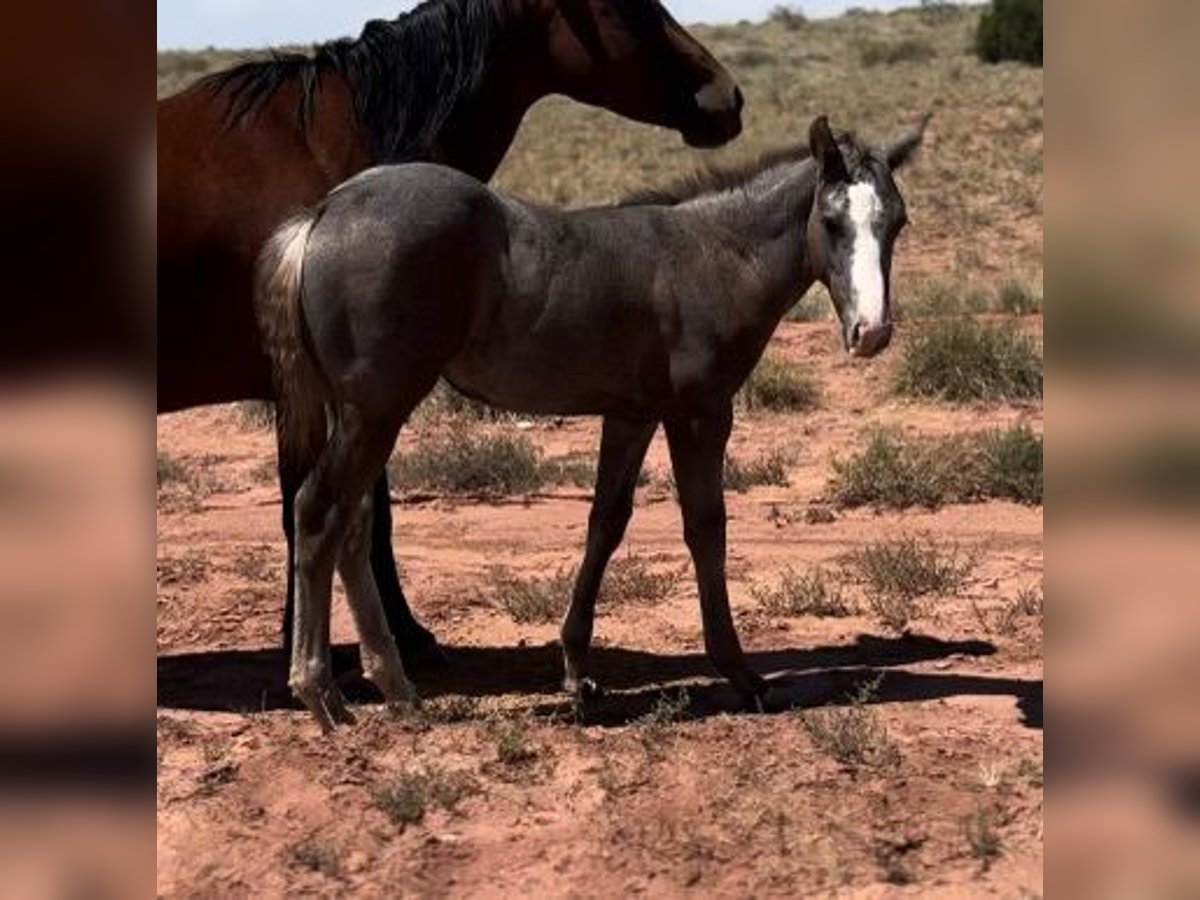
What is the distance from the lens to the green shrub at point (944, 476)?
10.1m

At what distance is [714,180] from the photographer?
6.40 meters

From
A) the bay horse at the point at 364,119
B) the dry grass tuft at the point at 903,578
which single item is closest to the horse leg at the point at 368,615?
the bay horse at the point at 364,119

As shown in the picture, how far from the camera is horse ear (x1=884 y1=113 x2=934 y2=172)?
5.98 metres

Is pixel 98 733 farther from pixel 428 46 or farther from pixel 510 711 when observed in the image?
pixel 428 46

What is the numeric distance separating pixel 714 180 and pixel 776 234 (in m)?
0.38

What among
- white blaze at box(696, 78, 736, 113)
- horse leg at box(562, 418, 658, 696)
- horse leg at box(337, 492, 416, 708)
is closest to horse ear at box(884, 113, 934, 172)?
white blaze at box(696, 78, 736, 113)

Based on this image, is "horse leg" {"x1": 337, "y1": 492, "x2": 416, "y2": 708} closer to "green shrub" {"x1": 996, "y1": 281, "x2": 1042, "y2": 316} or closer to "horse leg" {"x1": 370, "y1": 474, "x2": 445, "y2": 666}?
"horse leg" {"x1": 370, "y1": 474, "x2": 445, "y2": 666}

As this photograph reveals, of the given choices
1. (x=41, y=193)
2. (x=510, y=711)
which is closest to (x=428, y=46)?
(x=510, y=711)

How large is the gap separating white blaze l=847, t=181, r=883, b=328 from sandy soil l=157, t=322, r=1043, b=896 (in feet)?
4.58

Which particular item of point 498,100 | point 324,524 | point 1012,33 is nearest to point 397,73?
point 498,100

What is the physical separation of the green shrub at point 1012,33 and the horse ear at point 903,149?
1691 inches

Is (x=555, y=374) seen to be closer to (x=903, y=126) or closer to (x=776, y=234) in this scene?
(x=776, y=234)

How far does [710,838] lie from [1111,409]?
302 centimetres

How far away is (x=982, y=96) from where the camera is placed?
127 feet
